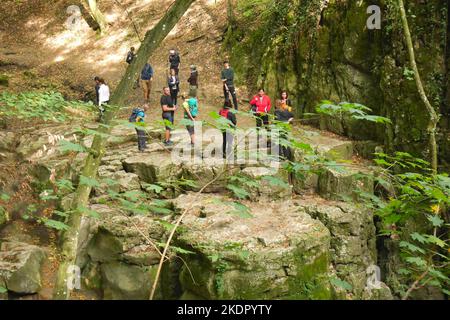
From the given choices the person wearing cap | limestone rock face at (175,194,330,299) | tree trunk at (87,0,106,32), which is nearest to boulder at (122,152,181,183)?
limestone rock face at (175,194,330,299)

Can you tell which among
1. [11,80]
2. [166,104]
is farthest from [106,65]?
[166,104]

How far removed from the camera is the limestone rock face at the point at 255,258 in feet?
27.8

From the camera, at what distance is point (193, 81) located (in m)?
16.3

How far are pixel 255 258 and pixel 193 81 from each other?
9358 mm

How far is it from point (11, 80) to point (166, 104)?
1117 centimetres

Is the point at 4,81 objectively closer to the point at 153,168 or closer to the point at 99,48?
the point at 99,48

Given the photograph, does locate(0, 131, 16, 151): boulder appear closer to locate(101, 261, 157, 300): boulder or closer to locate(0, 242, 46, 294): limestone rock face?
locate(0, 242, 46, 294): limestone rock face

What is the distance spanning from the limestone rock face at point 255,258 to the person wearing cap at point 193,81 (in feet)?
24.9

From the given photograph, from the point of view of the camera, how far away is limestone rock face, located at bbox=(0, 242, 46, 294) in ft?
29.0

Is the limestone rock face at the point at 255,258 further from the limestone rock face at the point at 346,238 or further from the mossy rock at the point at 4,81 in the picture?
the mossy rock at the point at 4,81

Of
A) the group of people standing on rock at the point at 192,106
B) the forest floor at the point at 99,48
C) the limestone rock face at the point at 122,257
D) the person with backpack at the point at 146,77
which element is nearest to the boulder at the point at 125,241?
the limestone rock face at the point at 122,257

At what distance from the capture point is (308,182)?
12.0 metres

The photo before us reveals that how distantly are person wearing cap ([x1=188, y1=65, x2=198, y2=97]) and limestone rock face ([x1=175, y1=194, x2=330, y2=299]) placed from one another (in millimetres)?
7603
